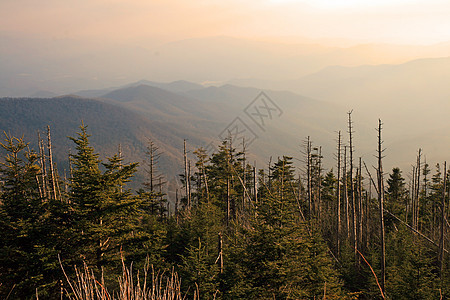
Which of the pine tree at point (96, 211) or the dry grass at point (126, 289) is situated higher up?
the dry grass at point (126, 289)

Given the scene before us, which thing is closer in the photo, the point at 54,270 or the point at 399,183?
the point at 54,270

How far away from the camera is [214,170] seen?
39.7 m

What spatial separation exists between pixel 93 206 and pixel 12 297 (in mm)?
5452

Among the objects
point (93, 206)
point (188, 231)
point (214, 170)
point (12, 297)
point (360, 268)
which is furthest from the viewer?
point (214, 170)

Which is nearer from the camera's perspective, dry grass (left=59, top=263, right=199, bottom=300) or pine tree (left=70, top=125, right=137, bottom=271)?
dry grass (left=59, top=263, right=199, bottom=300)

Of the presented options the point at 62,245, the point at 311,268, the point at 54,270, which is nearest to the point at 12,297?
the point at 54,270

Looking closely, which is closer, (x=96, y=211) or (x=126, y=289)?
(x=126, y=289)

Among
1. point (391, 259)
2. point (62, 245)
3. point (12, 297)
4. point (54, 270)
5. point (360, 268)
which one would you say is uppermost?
point (62, 245)

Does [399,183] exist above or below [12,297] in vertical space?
below

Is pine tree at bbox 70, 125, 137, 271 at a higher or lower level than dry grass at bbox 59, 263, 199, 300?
lower

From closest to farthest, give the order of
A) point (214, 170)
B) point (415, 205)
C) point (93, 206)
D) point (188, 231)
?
point (93, 206) < point (188, 231) < point (415, 205) < point (214, 170)

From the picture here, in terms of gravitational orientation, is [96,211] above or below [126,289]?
below

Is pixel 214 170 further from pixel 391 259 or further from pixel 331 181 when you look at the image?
pixel 391 259

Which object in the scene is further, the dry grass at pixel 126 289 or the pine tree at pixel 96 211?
the pine tree at pixel 96 211
